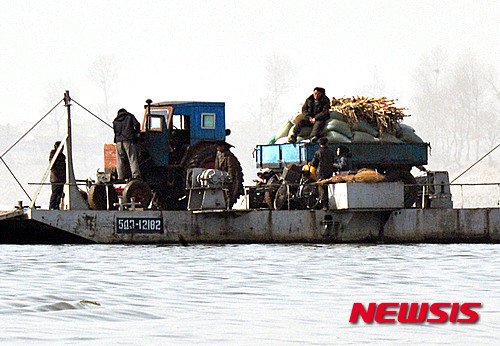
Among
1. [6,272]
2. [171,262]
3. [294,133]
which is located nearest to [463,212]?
[294,133]

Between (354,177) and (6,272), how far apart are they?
8227mm

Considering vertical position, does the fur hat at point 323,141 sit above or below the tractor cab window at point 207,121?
below

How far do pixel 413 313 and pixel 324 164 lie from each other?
11.8 metres

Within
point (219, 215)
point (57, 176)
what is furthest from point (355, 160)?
point (57, 176)

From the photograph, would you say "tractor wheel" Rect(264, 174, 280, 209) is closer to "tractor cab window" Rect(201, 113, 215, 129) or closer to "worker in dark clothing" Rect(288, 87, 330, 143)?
"worker in dark clothing" Rect(288, 87, 330, 143)

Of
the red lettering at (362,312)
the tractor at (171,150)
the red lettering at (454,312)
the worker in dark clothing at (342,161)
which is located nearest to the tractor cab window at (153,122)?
the tractor at (171,150)

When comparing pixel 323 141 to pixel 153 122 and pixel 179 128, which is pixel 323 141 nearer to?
pixel 179 128

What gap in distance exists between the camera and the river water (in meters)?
12.1

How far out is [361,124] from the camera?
2747cm

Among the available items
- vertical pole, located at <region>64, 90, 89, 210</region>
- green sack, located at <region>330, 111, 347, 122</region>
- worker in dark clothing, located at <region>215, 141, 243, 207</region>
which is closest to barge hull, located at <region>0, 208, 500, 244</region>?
vertical pole, located at <region>64, 90, 89, 210</region>

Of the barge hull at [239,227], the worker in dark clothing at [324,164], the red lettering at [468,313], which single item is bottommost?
the red lettering at [468,313]

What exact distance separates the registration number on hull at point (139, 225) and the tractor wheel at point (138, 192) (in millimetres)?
596

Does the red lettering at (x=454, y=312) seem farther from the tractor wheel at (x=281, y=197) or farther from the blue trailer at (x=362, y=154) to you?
the blue trailer at (x=362, y=154)

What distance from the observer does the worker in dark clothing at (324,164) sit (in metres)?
25.2
